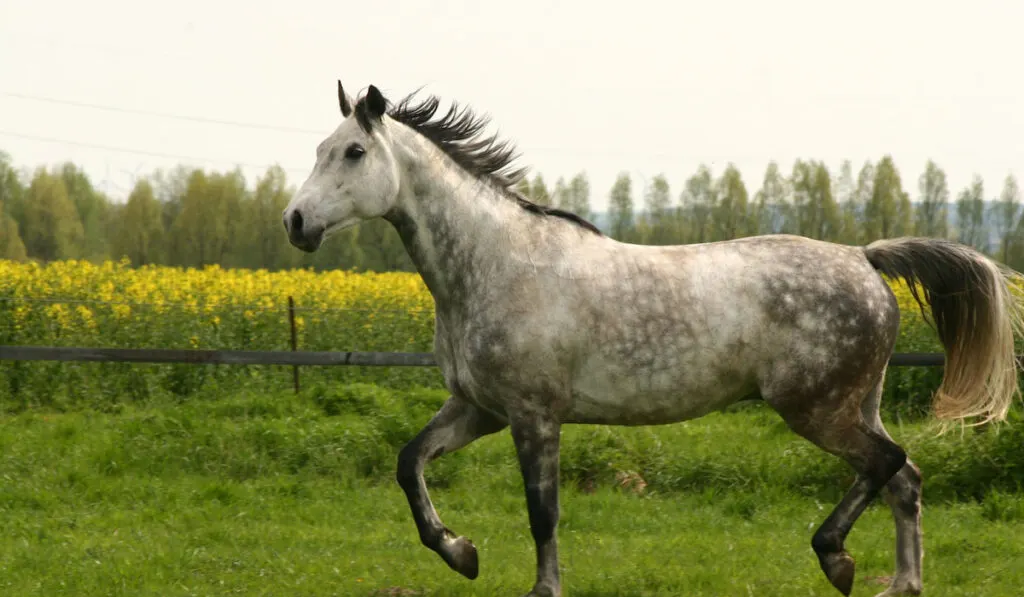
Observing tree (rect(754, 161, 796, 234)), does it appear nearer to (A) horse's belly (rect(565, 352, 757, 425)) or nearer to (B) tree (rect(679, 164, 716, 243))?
(B) tree (rect(679, 164, 716, 243))

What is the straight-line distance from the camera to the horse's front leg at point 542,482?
16.3 ft

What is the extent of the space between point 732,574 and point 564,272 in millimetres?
1961

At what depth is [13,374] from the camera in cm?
1148

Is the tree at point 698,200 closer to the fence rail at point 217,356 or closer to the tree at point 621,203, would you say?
the tree at point 621,203

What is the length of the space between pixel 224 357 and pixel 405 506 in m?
2.61

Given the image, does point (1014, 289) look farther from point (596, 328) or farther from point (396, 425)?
point (396, 425)

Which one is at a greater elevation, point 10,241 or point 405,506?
point 10,241

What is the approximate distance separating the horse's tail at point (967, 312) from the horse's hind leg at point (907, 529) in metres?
0.44

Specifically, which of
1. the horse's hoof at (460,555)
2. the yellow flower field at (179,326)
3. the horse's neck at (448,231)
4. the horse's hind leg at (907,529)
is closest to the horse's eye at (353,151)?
the horse's neck at (448,231)

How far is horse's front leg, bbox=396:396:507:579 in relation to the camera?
5188 mm

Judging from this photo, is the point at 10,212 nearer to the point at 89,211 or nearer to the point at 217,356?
the point at 89,211

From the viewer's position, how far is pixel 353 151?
489cm

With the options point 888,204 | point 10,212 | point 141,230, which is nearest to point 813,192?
point 888,204

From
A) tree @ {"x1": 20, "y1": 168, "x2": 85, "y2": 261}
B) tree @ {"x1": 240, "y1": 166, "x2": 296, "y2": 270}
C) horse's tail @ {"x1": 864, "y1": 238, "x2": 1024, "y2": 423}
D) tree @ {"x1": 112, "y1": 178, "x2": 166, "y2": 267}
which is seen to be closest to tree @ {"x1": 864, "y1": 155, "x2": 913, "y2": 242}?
tree @ {"x1": 240, "y1": 166, "x2": 296, "y2": 270}
